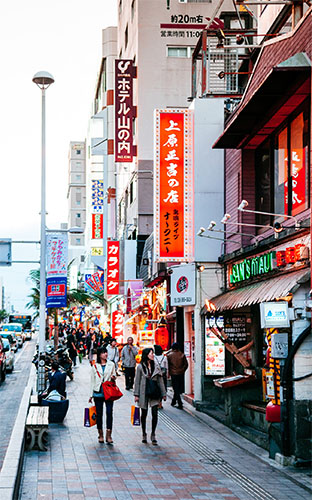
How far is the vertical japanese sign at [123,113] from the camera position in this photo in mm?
40500

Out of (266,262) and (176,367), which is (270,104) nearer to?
(266,262)

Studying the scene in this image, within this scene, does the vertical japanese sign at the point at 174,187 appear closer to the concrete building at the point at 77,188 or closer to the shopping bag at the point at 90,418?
the shopping bag at the point at 90,418

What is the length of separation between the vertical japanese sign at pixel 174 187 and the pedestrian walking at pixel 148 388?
6.13m

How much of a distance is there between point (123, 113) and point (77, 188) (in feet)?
389

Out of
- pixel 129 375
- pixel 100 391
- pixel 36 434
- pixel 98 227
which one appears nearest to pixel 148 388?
pixel 100 391

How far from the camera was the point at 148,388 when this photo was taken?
48.8 ft

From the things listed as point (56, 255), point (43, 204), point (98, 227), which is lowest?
point (56, 255)

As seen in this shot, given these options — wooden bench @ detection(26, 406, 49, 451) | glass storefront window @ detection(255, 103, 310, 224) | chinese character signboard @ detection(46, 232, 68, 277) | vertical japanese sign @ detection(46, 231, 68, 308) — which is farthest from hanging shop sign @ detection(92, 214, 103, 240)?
wooden bench @ detection(26, 406, 49, 451)

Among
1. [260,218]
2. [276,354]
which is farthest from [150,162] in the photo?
[276,354]

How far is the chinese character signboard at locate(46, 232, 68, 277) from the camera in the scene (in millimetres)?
27250

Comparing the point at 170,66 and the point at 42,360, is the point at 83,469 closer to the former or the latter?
the point at 42,360

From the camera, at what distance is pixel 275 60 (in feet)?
47.8

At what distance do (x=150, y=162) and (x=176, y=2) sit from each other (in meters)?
9.71


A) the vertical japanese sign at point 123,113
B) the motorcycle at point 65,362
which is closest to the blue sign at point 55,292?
the motorcycle at point 65,362
